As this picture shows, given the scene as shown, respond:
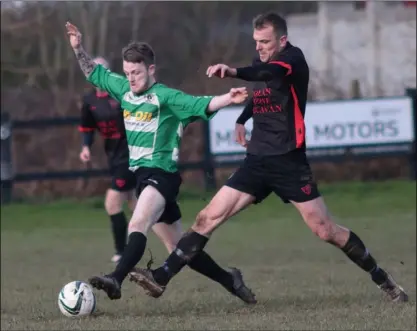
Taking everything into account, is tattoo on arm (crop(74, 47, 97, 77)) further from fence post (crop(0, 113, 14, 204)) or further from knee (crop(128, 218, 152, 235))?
fence post (crop(0, 113, 14, 204))

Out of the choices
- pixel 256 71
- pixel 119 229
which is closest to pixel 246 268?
pixel 119 229

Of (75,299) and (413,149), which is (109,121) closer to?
(75,299)

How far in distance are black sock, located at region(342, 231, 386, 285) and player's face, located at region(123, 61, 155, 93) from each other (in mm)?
1759

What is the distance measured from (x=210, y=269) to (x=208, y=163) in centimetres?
1007

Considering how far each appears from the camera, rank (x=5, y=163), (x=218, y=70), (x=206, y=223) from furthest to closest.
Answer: (x=5, y=163) → (x=206, y=223) → (x=218, y=70)

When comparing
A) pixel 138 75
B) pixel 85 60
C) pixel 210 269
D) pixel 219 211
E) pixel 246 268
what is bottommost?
pixel 246 268

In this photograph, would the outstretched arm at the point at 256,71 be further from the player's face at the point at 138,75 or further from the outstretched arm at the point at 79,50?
the outstretched arm at the point at 79,50

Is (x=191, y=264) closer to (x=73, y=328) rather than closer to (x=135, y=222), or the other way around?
(x=135, y=222)

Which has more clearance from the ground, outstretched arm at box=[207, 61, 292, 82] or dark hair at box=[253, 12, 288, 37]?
dark hair at box=[253, 12, 288, 37]

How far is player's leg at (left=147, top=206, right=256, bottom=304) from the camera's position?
24.9ft

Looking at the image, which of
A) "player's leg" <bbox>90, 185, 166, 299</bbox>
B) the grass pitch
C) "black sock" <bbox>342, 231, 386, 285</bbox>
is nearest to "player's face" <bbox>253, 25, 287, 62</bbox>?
"player's leg" <bbox>90, 185, 166, 299</bbox>

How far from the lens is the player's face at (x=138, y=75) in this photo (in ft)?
24.1

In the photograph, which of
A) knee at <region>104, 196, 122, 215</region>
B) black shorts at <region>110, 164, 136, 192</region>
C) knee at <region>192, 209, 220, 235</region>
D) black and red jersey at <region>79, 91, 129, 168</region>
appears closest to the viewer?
knee at <region>192, 209, 220, 235</region>

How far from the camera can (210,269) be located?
762 centimetres
